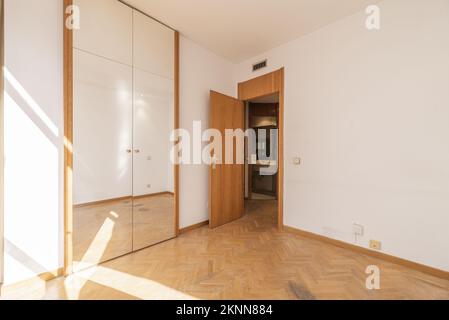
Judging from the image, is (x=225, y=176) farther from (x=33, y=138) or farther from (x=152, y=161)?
(x=33, y=138)

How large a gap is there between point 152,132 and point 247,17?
1.91 metres

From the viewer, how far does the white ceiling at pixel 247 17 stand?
230 cm

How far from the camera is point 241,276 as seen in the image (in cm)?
195

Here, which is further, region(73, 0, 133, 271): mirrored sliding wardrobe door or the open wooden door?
the open wooden door

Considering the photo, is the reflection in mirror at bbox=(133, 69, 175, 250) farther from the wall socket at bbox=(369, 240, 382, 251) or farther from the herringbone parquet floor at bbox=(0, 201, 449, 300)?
the wall socket at bbox=(369, 240, 382, 251)

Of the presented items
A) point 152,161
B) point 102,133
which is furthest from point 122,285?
point 102,133

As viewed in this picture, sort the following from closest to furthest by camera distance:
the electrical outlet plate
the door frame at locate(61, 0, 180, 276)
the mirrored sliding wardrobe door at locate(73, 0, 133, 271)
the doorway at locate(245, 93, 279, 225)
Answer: the door frame at locate(61, 0, 180, 276)
the mirrored sliding wardrobe door at locate(73, 0, 133, 271)
the electrical outlet plate
the doorway at locate(245, 93, 279, 225)

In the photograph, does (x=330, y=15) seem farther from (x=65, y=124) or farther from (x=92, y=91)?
(x=65, y=124)

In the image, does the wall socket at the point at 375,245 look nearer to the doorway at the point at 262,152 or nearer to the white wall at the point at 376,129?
the white wall at the point at 376,129

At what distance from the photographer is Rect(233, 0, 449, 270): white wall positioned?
6.39ft

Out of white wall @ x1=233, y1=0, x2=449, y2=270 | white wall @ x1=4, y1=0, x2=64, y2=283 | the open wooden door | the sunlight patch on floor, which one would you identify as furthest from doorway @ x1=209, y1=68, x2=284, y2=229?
white wall @ x1=4, y1=0, x2=64, y2=283

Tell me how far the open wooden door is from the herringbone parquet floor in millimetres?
735

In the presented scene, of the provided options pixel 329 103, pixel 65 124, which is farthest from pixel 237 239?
pixel 65 124
